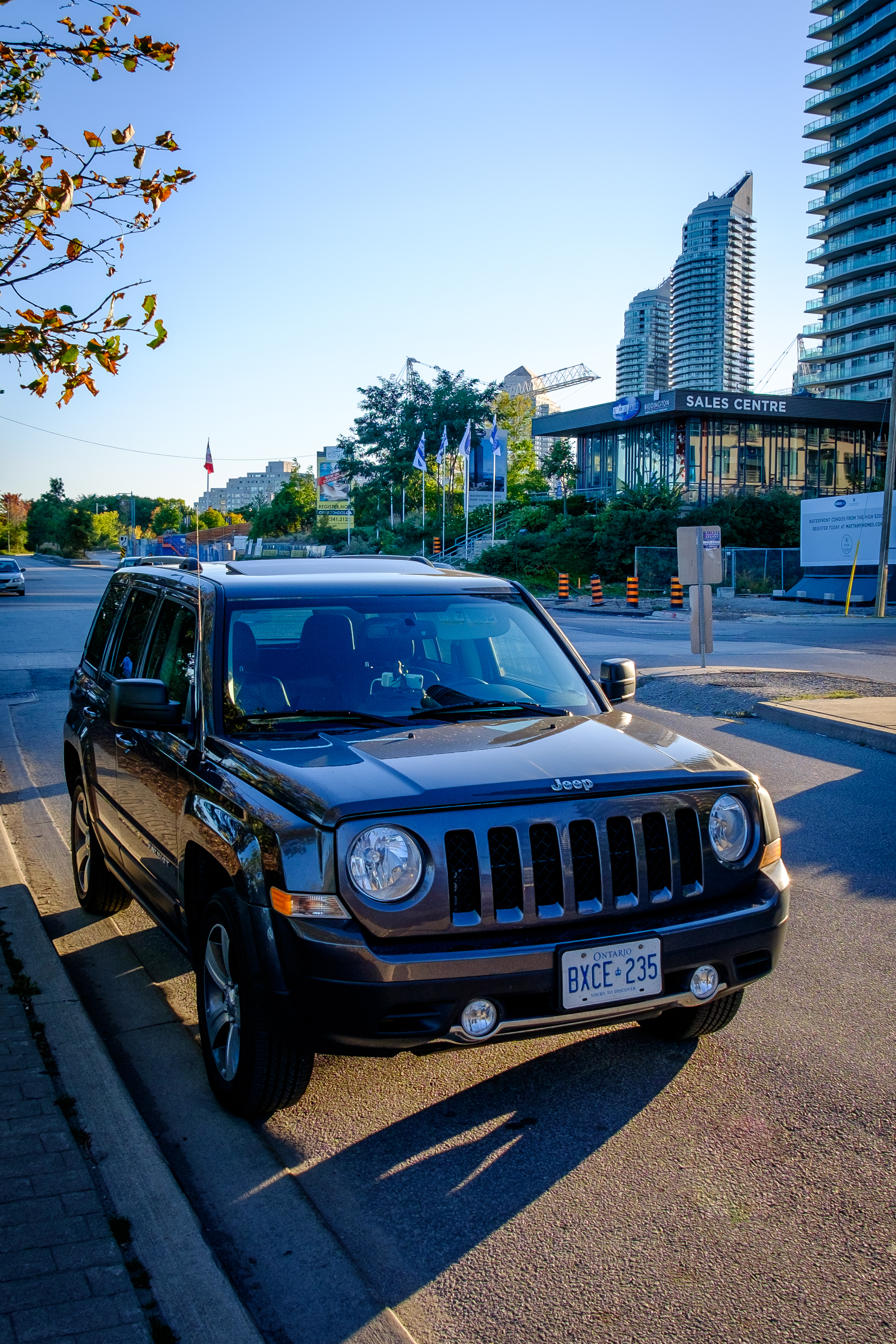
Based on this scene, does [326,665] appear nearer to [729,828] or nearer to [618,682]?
[618,682]

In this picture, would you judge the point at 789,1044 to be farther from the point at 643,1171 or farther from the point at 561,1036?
the point at 643,1171

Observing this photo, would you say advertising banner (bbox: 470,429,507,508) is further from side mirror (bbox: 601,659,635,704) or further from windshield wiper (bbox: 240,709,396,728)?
windshield wiper (bbox: 240,709,396,728)

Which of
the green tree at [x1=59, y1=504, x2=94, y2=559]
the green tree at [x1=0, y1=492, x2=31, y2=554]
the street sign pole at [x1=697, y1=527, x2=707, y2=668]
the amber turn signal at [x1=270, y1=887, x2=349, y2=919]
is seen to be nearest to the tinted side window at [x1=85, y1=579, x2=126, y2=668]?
the amber turn signal at [x1=270, y1=887, x2=349, y2=919]

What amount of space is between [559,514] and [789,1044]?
6059 centimetres

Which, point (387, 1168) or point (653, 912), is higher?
point (653, 912)

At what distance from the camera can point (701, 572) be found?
52.9 feet

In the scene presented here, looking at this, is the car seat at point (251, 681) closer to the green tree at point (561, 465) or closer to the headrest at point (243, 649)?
the headrest at point (243, 649)

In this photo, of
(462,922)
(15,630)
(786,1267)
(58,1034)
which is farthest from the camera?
(15,630)

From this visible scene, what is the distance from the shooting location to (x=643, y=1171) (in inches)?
135

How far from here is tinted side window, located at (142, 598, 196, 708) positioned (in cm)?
462

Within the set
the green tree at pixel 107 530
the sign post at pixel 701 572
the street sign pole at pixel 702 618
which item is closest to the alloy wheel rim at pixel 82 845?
the sign post at pixel 701 572

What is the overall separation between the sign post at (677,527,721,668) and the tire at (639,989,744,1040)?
11828mm

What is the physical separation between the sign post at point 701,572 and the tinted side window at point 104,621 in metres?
10.4

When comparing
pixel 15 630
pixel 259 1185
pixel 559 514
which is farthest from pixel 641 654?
pixel 559 514
